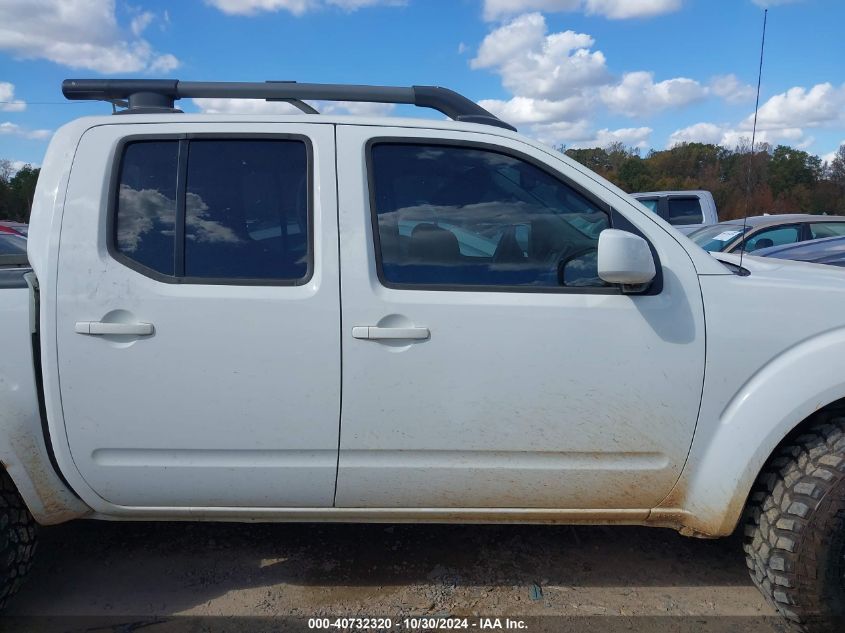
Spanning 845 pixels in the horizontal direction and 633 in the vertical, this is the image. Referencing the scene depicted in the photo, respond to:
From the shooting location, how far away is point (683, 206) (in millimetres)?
11617

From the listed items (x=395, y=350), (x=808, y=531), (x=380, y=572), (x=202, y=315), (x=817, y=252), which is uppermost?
(x=817, y=252)

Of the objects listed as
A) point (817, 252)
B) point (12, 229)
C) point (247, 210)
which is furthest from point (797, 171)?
point (12, 229)

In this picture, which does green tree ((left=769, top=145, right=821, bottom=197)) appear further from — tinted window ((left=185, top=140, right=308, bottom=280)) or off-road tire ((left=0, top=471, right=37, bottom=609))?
off-road tire ((left=0, top=471, right=37, bottom=609))

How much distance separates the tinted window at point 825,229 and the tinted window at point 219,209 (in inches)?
295

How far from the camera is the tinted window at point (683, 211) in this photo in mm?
11448

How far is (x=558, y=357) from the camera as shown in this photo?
7.39ft

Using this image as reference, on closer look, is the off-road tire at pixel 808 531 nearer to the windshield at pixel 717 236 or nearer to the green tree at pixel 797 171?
the windshield at pixel 717 236

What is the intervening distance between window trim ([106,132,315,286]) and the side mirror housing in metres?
1.04

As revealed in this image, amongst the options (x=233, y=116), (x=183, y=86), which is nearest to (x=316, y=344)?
(x=233, y=116)

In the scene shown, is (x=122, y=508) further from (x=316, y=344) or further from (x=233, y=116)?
(x=233, y=116)

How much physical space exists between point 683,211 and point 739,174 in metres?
9.29

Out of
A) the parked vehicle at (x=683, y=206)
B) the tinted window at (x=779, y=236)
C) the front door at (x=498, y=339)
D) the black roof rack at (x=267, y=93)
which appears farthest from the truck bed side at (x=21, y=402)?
the parked vehicle at (x=683, y=206)

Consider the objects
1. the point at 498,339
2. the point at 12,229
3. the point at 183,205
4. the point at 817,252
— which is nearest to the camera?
the point at 498,339

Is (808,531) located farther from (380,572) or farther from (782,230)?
(782,230)
